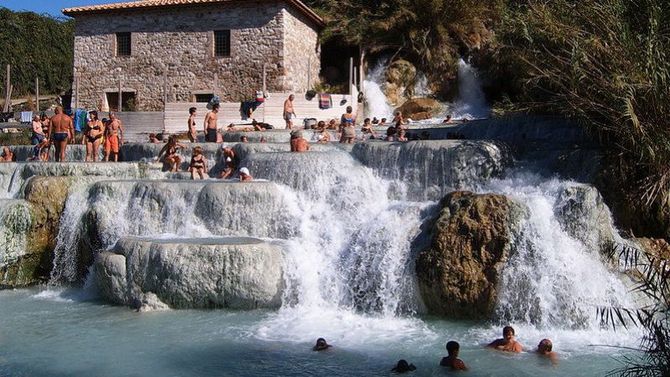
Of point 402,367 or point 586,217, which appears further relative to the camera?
point 586,217

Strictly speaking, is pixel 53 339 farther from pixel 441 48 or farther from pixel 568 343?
pixel 441 48

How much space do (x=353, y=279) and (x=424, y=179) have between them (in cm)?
308

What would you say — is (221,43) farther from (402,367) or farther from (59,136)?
(402,367)

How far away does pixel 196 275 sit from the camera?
8.15 meters

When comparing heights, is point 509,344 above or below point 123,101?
below

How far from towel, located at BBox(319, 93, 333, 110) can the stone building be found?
2297 mm

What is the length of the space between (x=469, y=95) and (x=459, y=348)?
16.6 meters

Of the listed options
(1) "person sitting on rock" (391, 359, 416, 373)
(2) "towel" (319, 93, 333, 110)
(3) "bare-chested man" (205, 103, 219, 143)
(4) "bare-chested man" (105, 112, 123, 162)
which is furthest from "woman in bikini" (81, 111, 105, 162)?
(1) "person sitting on rock" (391, 359, 416, 373)

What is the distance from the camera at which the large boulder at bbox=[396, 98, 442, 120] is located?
21031 mm

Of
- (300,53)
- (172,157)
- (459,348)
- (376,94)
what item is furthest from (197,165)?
(300,53)

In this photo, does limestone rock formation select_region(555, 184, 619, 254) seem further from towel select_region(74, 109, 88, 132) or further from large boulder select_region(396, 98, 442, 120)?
towel select_region(74, 109, 88, 132)

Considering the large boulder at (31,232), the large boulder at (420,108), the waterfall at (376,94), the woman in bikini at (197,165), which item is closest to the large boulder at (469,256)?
the woman in bikini at (197,165)

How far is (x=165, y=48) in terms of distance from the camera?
22.2 metres

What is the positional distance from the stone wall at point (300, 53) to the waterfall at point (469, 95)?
5091 millimetres
